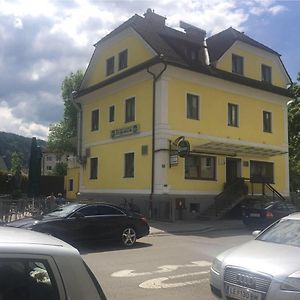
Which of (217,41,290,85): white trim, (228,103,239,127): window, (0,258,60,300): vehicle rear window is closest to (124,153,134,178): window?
(228,103,239,127): window

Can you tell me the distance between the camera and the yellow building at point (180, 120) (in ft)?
83.9

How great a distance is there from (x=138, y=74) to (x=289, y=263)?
22.2 metres

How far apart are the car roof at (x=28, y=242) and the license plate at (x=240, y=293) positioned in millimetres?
3183

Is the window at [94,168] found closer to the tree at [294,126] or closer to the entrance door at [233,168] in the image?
the entrance door at [233,168]

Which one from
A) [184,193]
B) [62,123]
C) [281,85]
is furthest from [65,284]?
[62,123]

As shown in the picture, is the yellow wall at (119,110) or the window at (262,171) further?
the window at (262,171)

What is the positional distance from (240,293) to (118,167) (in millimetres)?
23042

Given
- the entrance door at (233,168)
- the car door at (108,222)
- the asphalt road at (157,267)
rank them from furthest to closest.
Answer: the entrance door at (233,168), the car door at (108,222), the asphalt road at (157,267)

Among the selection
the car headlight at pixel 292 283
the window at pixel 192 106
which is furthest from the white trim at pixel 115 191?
the car headlight at pixel 292 283

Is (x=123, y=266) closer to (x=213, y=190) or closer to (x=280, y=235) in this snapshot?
(x=280, y=235)

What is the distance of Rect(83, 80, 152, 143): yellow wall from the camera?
26625 millimetres

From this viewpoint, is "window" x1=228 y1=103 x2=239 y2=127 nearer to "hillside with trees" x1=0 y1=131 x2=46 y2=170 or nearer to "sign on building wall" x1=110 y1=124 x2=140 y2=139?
"sign on building wall" x1=110 y1=124 x2=140 y2=139

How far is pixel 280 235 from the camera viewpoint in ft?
24.1

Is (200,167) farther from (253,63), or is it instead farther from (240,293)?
(240,293)
